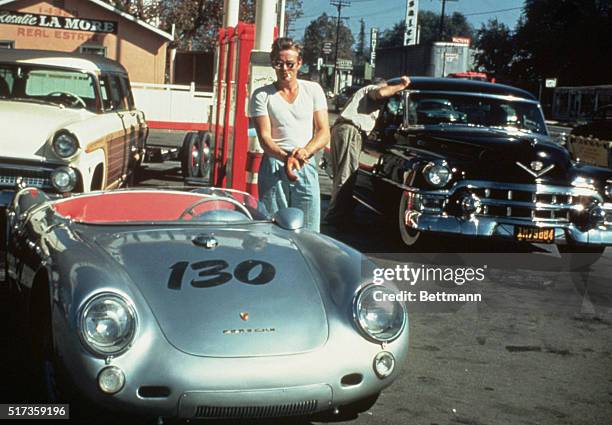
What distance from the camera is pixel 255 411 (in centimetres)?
390

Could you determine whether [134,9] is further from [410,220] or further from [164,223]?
[164,223]

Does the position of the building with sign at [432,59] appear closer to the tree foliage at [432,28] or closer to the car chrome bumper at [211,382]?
the car chrome bumper at [211,382]

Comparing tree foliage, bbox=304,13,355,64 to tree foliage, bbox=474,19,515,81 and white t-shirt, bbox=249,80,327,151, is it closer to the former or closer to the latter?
tree foliage, bbox=474,19,515,81

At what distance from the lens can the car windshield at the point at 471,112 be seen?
9.92m

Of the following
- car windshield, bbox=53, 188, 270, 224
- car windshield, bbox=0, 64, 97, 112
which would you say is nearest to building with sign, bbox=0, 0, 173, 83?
car windshield, bbox=0, 64, 97, 112

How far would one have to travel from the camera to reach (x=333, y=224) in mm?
10523

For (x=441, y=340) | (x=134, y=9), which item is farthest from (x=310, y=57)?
(x=441, y=340)

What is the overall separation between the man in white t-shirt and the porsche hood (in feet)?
5.80

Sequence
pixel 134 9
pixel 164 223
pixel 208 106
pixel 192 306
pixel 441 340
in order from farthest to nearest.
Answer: pixel 134 9 → pixel 208 106 → pixel 441 340 → pixel 164 223 → pixel 192 306

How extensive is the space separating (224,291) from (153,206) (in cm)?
129

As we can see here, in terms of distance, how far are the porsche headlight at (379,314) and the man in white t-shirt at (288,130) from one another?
217 cm

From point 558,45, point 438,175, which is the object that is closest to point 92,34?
point 438,175

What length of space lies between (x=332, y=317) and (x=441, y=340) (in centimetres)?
211

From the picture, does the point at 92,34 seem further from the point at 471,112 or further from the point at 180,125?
the point at 471,112
